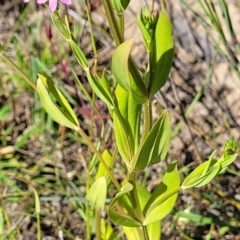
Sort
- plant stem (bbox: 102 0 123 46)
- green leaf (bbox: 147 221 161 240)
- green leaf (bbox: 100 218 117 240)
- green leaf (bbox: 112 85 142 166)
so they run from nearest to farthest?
plant stem (bbox: 102 0 123 46) < green leaf (bbox: 112 85 142 166) < green leaf (bbox: 147 221 161 240) < green leaf (bbox: 100 218 117 240)

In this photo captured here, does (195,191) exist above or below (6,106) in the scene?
below

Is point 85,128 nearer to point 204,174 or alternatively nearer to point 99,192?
point 99,192

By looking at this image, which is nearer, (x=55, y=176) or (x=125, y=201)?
(x=125, y=201)

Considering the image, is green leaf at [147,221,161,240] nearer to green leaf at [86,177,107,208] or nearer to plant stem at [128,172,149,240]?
plant stem at [128,172,149,240]

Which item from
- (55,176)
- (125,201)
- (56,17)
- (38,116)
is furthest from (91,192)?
(38,116)

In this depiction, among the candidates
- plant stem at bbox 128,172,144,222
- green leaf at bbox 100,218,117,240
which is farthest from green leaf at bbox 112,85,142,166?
green leaf at bbox 100,218,117,240

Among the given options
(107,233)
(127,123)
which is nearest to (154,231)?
(107,233)

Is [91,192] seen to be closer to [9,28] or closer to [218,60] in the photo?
[218,60]
